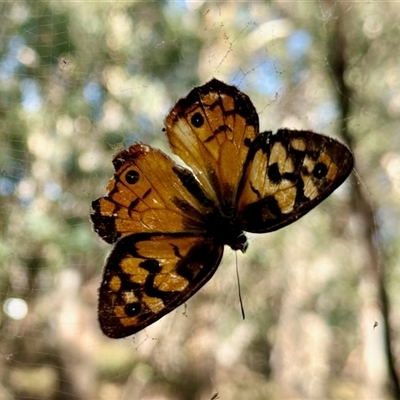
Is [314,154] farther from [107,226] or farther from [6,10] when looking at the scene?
[6,10]

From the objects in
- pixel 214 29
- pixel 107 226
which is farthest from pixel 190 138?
pixel 214 29

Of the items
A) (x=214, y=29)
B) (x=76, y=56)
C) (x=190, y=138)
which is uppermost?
(x=214, y=29)

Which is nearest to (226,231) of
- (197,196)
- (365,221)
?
(197,196)

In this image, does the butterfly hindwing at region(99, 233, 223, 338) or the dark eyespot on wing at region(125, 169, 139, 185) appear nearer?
the butterfly hindwing at region(99, 233, 223, 338)

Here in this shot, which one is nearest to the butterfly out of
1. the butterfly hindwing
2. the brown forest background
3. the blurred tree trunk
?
the butterfly hindwing

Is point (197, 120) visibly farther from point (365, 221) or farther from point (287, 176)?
point (365, 221)

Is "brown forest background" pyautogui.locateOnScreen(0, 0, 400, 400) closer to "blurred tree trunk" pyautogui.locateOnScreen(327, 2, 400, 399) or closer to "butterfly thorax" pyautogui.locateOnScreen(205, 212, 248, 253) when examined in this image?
"blurred tree trunk" pyautogui.locateOnScreen(327, 2, 400, 399)
